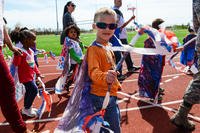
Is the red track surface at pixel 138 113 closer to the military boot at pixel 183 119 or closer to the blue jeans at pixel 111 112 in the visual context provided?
the military boot at pixel 183 119

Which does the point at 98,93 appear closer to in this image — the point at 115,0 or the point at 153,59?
the point at 153,59

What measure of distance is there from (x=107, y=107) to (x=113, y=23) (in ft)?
2.90

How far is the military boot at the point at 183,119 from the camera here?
15.2 feet

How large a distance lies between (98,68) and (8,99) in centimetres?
136

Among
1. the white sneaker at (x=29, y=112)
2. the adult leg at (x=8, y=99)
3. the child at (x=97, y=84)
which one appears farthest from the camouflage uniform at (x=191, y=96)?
the white sneaker at (x=29, y=112)

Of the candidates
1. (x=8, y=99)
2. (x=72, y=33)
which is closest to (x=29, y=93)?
(x=8, y=99)

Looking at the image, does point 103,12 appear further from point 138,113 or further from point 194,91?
point 138,113

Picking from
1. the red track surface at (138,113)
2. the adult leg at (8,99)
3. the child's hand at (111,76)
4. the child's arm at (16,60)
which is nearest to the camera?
the child's hand at (111,76)

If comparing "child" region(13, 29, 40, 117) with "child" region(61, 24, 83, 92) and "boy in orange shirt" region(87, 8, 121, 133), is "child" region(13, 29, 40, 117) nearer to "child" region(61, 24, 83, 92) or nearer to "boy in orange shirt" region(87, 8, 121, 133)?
"child" region(61, 24, 83, 92)

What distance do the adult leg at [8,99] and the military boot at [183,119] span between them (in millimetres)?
2068

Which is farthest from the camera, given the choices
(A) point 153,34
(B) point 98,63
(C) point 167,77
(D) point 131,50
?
(C) point 167,77

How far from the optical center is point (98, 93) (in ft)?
11.8

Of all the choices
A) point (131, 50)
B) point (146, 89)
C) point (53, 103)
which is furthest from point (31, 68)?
point (131, 50)

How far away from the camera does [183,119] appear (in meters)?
4.67
